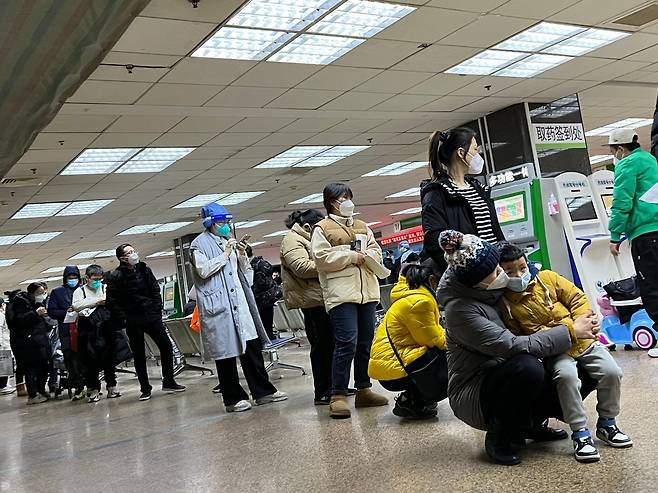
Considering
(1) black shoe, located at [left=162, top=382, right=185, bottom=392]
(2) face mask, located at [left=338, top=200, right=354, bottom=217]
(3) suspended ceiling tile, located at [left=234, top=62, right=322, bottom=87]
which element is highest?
(3) suspended ceiling tile, located at [left=234, top=62, right=322, bottom=87]

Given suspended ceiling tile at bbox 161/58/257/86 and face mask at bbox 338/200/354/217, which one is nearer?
face mask at bbox 338/200/354/217

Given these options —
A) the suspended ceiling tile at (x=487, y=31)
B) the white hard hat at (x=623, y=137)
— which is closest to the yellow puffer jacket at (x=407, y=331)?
the white hard hat at (x=623, y=137)

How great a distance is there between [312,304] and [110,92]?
12.4 ft

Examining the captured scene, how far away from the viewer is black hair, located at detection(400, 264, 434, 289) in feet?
12.3

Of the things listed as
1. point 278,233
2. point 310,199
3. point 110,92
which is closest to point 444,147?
point 110,92

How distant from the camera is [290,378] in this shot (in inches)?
286

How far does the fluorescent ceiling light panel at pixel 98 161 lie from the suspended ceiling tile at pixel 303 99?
2.44 meters

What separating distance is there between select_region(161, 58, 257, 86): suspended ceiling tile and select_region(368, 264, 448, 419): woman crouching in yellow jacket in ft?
12.9

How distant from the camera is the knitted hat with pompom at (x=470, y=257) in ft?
9.20

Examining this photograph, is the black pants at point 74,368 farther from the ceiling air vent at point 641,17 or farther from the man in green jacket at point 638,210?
the ceiling air vent at point 641,17

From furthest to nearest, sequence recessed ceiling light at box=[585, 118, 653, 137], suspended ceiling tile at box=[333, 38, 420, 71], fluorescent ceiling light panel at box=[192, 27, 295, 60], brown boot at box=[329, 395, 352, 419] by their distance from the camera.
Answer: recessed ceiling light at box=[585, 118, 653, 137] → suspended ceiling tile at box=[333, 38, 420, 71] → fluorescent ceiling light panel at box=[192, 27, 295, 60] → brown boot at box=[329, 395, 352, 419]

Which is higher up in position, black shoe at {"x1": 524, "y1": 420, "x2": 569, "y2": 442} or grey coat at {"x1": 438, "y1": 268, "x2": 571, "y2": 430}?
grey coat at {"x1": 438, "y1": 268, "x2": 571, "y2": 430}

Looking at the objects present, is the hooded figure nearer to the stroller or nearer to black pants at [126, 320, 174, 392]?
black pants at [126, 320, 174, 392]

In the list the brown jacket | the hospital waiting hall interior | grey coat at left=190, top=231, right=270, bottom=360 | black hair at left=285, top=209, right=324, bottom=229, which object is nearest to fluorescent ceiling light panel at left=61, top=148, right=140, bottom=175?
the hospital waiting hall interior
